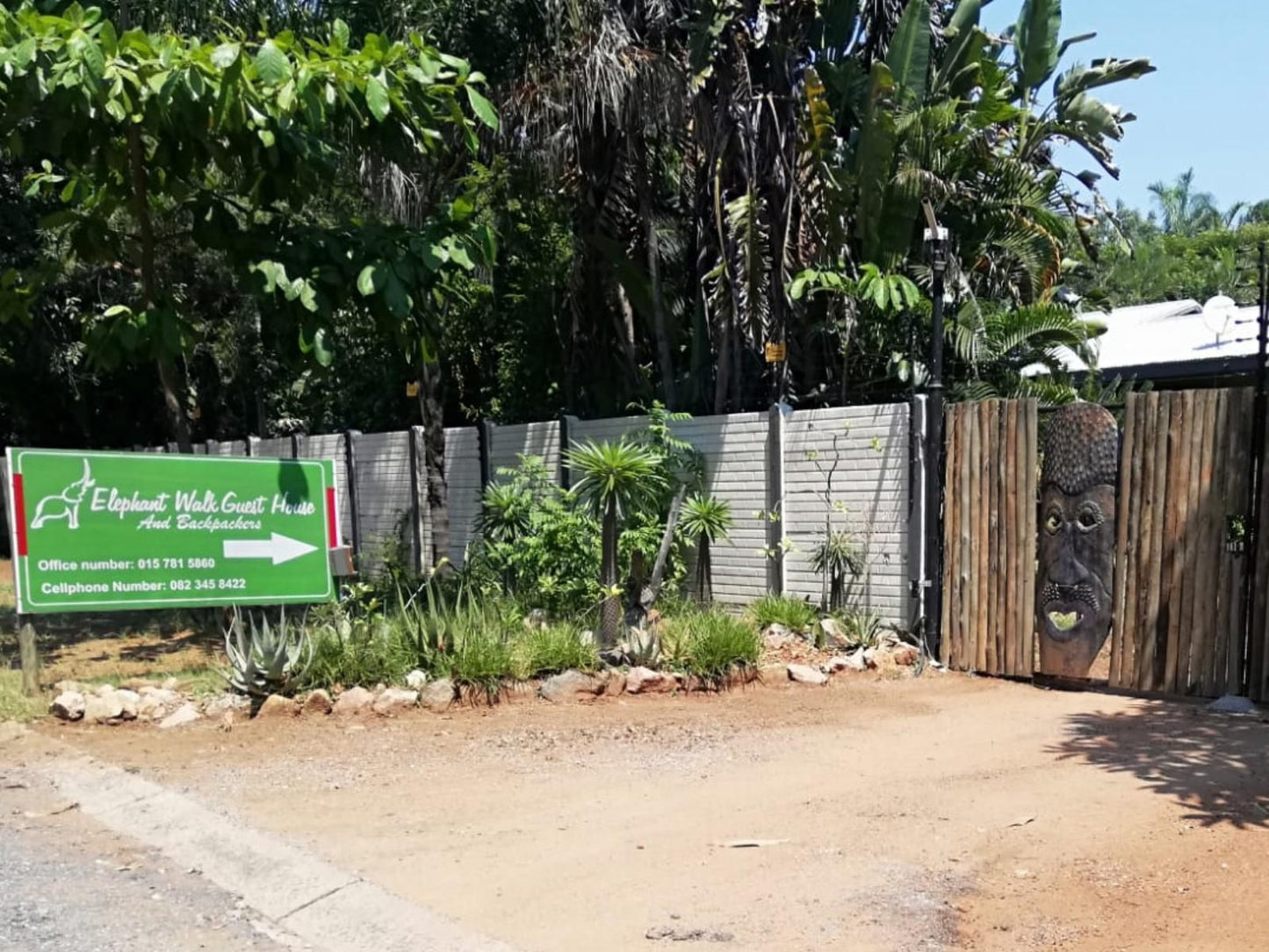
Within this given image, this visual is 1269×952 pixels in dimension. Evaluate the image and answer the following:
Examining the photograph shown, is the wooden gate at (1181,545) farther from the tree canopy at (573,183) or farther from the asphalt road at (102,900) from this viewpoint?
the asphalt road at (102,900)

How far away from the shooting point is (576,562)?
1032 cm

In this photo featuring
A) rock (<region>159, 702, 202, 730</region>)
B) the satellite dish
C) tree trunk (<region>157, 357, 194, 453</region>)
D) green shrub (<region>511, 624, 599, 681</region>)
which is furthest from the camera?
the satellite dish

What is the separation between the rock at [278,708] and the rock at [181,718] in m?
0.41

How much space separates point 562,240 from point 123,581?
9.09 metres

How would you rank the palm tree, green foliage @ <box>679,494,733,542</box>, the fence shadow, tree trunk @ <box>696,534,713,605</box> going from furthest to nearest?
the palm tree, tree trunk @ <box>696,534,713,605</box>, green foliage @ <box>679,494,733,542</box>, the fence shadow

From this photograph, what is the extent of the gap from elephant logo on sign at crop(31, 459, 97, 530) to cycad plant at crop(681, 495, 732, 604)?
513 cm

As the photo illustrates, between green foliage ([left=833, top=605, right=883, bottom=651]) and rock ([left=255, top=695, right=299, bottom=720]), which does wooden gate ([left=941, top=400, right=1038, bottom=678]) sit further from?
rock ([left=255, top=695, right=299, bottom=720])

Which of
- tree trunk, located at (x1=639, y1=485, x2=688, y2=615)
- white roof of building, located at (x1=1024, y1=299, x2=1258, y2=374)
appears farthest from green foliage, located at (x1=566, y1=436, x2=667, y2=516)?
white roof of building, located at (x1=1024, y1=299, x2=1258, y2=374)

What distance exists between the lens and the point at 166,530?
8711 millimetres

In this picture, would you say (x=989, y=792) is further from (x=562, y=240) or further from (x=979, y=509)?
(x=562, y=240)

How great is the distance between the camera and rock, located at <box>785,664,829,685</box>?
348 inches

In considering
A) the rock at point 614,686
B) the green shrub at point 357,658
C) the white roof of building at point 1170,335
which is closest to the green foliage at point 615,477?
the rock at point 614,686

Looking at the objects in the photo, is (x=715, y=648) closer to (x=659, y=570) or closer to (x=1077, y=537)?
(x=659, y=570)

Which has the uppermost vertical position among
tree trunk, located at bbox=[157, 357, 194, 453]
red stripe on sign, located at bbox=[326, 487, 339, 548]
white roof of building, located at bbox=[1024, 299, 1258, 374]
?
white roof of building, located at bbox=[1024, 299, 1258, 374]
